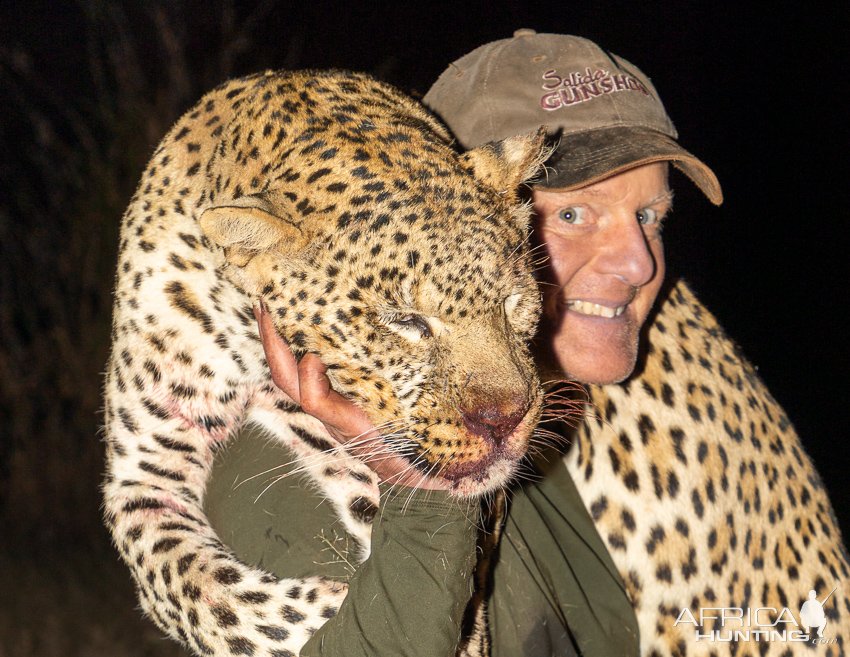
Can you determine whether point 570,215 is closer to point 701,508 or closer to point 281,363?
point 701,508

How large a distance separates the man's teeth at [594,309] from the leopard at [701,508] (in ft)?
0.81

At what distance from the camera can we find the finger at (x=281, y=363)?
210 centimetres

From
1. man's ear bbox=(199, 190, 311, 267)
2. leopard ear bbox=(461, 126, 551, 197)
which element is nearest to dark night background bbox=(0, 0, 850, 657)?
leopard ear bbox=(461, 126, 551, 197)

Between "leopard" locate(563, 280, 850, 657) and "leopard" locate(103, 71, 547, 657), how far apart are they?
0.83 m

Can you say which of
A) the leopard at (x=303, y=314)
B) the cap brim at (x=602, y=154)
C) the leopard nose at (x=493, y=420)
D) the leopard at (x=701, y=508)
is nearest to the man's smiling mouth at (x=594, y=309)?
the leopard at (x=701, y=508)

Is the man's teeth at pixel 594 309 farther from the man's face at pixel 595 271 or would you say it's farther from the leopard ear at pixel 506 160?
the leopard ear at pixel 506 160

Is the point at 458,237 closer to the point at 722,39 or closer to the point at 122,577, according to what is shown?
the point at 122,577

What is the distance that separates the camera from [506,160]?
2.31 meters

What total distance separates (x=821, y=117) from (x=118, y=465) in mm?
8118

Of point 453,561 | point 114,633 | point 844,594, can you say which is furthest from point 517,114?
point 114,633

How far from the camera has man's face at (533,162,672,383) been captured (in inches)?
106

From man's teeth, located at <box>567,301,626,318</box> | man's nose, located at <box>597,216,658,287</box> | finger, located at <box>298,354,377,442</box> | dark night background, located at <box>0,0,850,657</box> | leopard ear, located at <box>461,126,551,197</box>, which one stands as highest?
leopard ear, located at <box>461,126,551,197</box>

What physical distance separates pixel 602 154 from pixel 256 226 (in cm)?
115

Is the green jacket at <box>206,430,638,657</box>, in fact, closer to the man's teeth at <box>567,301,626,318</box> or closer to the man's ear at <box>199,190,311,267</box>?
the man's teeth at <box>567,301,626,318</box>
